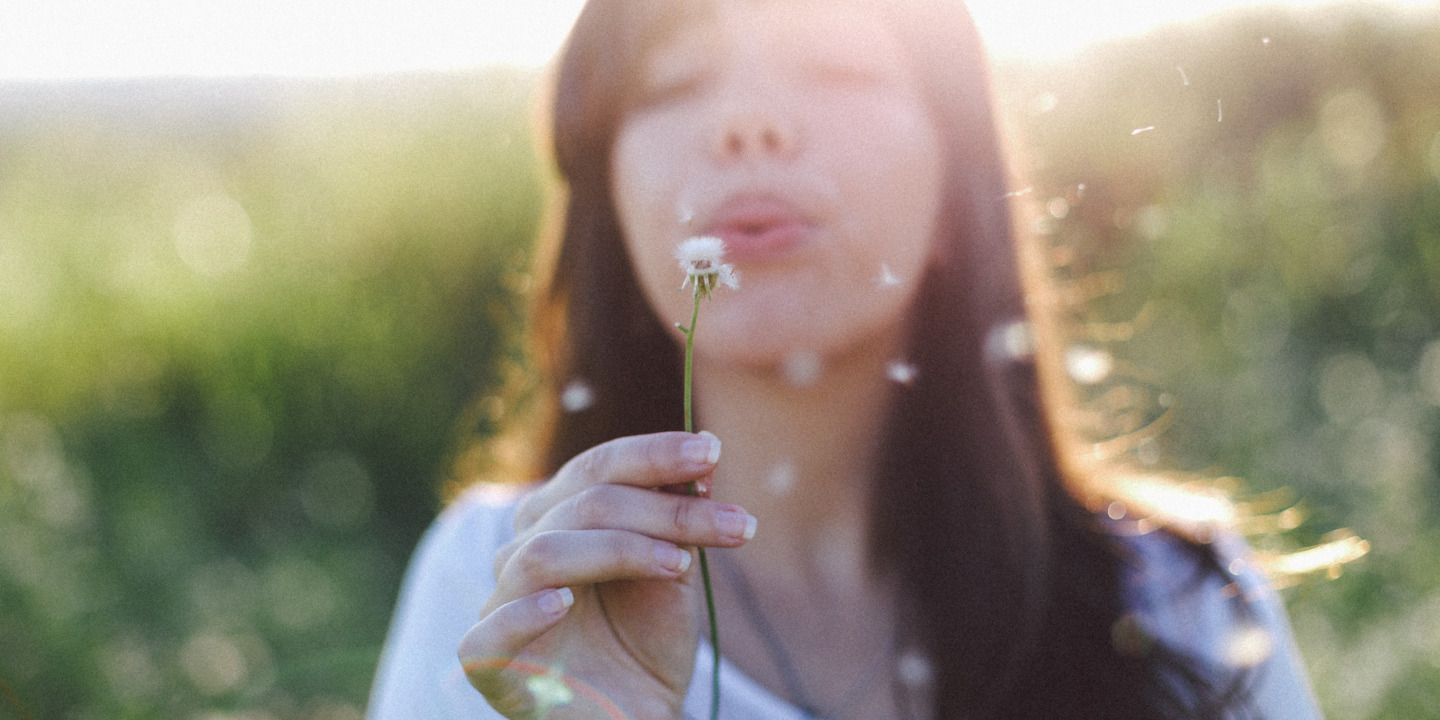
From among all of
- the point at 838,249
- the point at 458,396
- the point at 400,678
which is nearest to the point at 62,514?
the point at 458,396

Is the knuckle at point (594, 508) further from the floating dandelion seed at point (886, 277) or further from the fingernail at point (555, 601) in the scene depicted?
the floating dandelion seed at point (886, 277)

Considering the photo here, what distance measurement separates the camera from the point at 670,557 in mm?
601

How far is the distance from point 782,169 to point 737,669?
1.66 feet

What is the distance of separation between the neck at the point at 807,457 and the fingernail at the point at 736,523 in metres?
0.46

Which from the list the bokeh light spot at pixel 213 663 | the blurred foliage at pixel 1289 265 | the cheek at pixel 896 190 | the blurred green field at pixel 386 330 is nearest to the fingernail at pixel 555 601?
the cheek at pixel 896 190

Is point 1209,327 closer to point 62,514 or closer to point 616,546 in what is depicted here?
point 616,546

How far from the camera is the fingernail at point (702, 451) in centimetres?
56

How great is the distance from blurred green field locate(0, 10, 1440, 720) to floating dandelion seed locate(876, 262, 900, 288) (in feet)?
5.35

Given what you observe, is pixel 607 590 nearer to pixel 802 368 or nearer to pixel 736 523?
pixel 736 523

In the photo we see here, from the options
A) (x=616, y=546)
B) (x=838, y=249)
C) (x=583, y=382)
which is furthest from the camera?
(x=583, y=382)

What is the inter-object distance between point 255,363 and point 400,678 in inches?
102

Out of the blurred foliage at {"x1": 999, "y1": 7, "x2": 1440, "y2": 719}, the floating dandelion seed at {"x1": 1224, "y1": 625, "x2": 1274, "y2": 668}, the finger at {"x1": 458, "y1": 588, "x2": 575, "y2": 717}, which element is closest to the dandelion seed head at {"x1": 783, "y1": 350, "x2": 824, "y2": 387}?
the finger at {"x1": 458, "y1": 588, "x2": 575, "y2": 717}

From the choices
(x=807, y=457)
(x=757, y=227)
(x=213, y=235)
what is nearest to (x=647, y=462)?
(x=757, y=227)

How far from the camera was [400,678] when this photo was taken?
1077 mm
